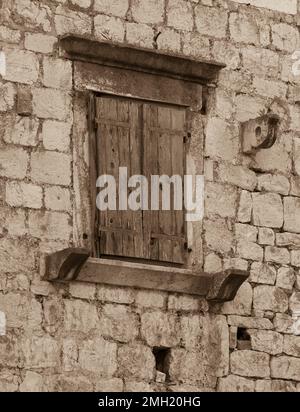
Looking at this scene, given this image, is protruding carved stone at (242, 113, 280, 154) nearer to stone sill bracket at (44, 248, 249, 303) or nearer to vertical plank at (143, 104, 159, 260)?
vertical plank at (143, 104, 159, 260)

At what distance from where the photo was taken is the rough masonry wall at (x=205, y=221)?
15.5 metres

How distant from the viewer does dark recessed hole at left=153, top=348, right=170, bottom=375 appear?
16.1 metres

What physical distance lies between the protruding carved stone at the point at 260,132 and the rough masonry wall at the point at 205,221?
10 cm

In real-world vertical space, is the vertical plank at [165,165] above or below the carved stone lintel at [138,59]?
below

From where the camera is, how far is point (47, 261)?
1556 cm

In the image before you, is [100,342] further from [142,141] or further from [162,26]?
[162,26]

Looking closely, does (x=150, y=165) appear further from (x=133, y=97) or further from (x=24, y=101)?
(x=24, y=101)

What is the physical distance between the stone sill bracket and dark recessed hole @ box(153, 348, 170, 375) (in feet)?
1.55

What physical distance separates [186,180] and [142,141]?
1.62ft

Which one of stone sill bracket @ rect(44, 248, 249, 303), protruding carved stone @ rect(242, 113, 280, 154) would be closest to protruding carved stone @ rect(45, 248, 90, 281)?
stone sill bracket @ rect(44, 248, 249, 303)

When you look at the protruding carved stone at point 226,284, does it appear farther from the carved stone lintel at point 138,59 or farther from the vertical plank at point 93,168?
the carved stone lintel at point 138,59

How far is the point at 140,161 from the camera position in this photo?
53.2 ft

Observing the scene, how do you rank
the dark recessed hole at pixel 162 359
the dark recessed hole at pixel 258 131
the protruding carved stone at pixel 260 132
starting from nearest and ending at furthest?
1. the dark recessed hole at pixel 162 359
2. the protruding carved stone at pixel 260 132
3. the dark recessed hole at pixel 258 131

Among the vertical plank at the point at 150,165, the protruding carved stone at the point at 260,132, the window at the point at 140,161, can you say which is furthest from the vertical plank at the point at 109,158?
the protruding carved stone at the point at 260,132
